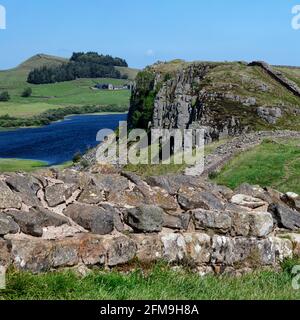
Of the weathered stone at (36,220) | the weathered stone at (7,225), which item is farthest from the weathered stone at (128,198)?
the weathered stone at (7,225)

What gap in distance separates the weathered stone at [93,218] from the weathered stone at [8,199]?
696 millimetres

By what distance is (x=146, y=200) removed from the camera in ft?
29.4

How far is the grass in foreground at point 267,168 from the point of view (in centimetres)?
2844

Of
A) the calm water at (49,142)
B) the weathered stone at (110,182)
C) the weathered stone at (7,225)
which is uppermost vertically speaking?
the weathered stone at (110,182)

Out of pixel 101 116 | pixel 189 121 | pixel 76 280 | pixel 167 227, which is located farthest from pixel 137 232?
pixel 101 116

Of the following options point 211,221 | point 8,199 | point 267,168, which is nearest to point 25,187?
point 8,199

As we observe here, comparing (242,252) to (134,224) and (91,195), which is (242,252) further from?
(91,195)

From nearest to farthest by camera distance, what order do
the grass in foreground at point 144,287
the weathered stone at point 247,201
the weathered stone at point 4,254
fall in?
the grass in foreground at point 144,287 → the weathered stone at point 4,254 → the weathered stone at point 247,201

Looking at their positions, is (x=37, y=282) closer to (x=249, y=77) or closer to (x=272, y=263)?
(x=272, y=263)

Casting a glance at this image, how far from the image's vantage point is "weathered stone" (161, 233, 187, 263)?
8.05m

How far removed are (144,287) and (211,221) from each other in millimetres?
1974

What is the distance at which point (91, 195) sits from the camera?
860 centimetres

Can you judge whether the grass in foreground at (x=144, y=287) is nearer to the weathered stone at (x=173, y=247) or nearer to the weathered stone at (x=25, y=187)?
the weathered stone at (x=173, y=247)

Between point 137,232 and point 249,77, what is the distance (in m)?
50.3
